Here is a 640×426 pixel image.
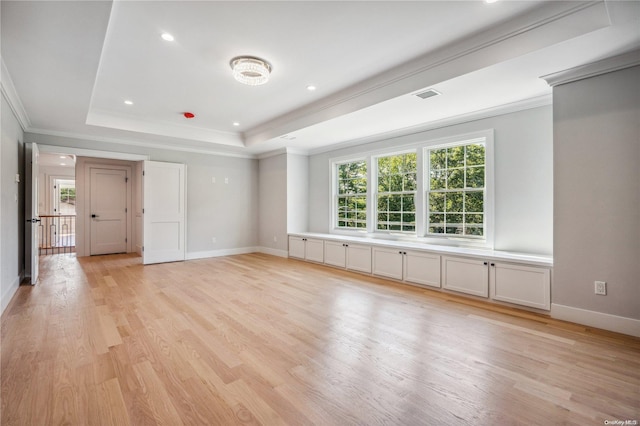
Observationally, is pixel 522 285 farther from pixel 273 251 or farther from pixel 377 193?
pixel 273 251

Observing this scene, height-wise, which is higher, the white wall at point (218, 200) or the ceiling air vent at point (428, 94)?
the ceiling air vent at point (428, 94)

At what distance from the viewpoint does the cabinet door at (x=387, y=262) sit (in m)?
4.68

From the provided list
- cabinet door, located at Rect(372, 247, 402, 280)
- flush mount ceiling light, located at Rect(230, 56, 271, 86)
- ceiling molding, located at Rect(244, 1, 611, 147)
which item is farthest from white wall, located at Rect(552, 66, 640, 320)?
flush mount ceiling light, located at Rect(230, 56, 271, 86)

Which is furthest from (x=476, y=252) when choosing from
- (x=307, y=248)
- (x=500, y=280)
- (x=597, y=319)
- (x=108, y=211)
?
(x=108, y=211)

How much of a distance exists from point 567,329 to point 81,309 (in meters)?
5.22

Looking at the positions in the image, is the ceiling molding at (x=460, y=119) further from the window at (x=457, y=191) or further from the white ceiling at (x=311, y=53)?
the window at (x=457, y=191)

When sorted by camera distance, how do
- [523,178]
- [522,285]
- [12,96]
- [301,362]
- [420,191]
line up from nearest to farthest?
[301,362], [522,285], [12,96], [523,178], [420,191]

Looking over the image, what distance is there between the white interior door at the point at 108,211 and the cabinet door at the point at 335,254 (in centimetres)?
564

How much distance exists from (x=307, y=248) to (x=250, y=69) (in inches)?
157

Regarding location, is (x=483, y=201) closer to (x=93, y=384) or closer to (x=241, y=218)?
(x=93, y=384)

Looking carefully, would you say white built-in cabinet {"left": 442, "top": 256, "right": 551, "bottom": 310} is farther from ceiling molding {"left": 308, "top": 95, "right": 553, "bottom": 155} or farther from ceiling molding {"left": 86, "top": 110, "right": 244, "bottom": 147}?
ceiling molding {"left": 86, "top": 110, "right": 244, "bottom": 147}

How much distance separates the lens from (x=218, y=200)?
23.5 feet

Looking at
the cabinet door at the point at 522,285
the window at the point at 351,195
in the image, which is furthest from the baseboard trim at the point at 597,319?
the window at the point at 351,195

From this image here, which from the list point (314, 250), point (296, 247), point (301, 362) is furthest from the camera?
point (296, 247)
